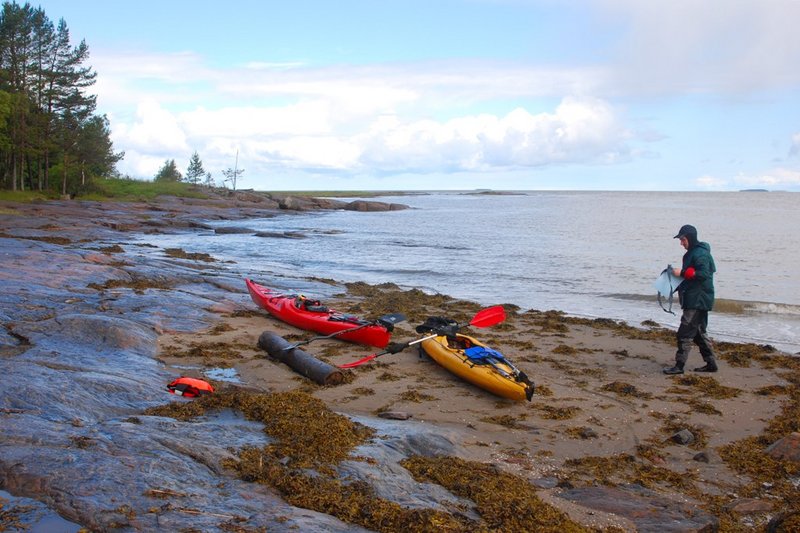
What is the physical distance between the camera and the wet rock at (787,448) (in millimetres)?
6621

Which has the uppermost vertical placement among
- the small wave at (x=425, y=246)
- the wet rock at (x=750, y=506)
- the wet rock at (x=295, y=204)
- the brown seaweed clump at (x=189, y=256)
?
the wet rock at (x=295, y=204)

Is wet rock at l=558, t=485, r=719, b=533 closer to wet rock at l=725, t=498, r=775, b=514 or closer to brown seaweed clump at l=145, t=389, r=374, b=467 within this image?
wet rock at l=725, t=498, r=775, b=514

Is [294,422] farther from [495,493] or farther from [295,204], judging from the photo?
[295,204]

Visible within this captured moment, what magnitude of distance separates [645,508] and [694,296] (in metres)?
5.34

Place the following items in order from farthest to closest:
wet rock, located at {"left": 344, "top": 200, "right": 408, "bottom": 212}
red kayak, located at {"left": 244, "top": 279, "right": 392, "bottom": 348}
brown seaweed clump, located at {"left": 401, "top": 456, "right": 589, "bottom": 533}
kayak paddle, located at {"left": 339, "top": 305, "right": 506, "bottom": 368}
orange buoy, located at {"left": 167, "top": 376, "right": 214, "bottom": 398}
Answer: wet rock, located at {"left": 344, "top": 200, "right": 408, "bottom": 212} → red kayak, located at {"left": 244, "top": 279, "right": 392, "bottom": 348} → kayak paddle, located at {"left": 339, "top": 305, "right": 506, "bottom": 368} → orange buoy, located at {"left": 167, "top": 376, "right": 214, "bottom": 398} → brown seaweed clump, located at {"left": 401, "top": 456, "right": 589, "bottom": 533}

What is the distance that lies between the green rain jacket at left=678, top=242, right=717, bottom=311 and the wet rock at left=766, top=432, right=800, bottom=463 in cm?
316

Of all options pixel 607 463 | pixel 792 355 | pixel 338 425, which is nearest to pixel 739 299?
pixel 792 355

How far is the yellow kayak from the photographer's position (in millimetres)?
8438

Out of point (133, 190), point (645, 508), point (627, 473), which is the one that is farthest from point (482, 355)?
point (133, 190)

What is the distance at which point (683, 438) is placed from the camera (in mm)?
7176

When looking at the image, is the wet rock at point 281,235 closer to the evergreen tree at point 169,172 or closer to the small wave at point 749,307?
the small wave at point 749,307

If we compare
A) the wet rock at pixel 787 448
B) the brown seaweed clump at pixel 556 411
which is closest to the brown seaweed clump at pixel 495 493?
the brown seaweed clump at pixel 556 411

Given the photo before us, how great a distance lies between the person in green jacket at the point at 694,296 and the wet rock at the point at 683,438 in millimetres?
2954

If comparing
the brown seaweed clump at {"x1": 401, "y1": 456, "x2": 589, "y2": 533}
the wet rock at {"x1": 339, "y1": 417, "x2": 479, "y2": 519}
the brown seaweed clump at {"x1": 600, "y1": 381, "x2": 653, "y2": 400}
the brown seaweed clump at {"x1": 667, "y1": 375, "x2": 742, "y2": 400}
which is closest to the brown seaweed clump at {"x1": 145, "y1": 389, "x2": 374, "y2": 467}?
the wet rock at {"x1": 339, "y1": 417, "x2": 479, "y2": 519}
